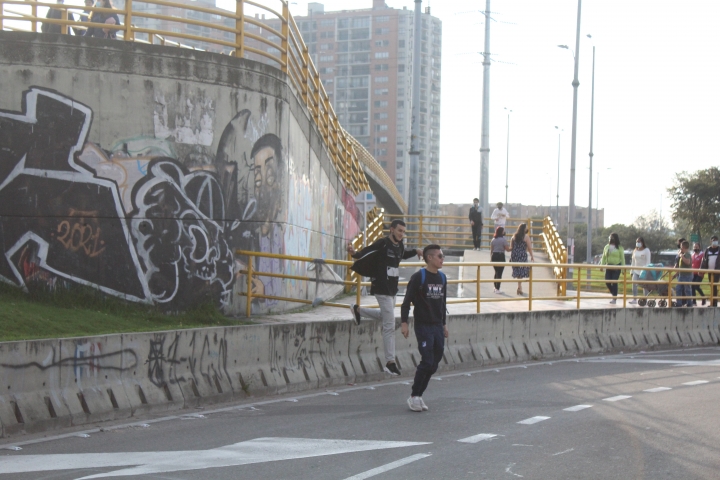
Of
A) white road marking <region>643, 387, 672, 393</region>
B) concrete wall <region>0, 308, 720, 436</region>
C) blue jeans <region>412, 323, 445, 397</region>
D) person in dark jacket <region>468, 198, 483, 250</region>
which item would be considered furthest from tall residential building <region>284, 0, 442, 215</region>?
blue jeans <region>412, 323, 445, 397</region>

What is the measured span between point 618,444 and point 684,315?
13216 millimetres

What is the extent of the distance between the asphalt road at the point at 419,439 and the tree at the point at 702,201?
179 ft

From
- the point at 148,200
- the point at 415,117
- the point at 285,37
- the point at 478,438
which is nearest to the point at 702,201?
the point at 415,117

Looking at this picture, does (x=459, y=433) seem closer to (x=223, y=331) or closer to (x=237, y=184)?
(x=223, y=331)

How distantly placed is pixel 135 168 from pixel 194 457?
289 inches

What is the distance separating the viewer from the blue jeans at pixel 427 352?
10.1 metres

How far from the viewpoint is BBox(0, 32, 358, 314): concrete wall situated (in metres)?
13.4

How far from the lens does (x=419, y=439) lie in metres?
8.30

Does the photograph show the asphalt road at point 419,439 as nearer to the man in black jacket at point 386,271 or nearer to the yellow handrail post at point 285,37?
the man in black jacket at point 386,271

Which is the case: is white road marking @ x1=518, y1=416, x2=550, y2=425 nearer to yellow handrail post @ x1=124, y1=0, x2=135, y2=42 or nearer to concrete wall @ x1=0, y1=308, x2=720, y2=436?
concrete wall @ x1=0, y1=308, x2=720, y2=436

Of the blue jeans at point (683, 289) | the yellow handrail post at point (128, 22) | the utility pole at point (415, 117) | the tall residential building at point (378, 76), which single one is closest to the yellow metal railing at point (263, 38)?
the yellow handrail post at point (128, 22)

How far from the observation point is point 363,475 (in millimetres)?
6793

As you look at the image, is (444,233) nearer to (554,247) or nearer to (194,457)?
(554,247)

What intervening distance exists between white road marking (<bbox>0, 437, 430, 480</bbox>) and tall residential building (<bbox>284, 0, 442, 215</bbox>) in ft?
471
